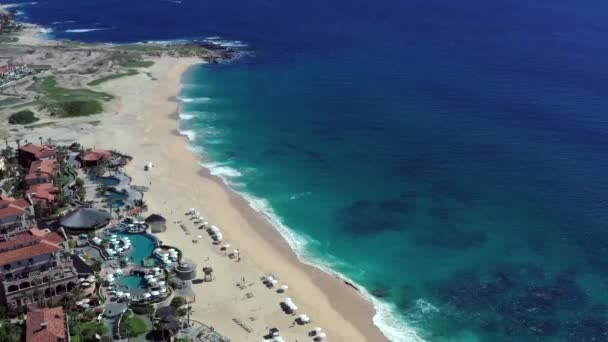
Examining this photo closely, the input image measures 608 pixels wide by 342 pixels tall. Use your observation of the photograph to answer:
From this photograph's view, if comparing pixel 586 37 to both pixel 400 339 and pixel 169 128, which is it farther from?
pixel 400 339

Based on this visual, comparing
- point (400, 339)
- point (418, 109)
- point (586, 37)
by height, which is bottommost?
point (400, 339)

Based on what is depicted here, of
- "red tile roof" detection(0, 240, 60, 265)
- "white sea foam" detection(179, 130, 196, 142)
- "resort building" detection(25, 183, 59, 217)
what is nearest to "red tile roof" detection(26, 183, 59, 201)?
"resort building" detection(25, 183, 59, 217)

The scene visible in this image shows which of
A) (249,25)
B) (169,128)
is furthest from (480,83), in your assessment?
(249,25)

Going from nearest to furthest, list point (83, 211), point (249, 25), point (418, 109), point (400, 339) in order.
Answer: point (400, 339) < point (83, 211) < point (418, 109) < point (249, 25)

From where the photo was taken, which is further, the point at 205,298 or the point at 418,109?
the point at 418,109

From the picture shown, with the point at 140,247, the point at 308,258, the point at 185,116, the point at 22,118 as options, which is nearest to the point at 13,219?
the point at 140,247

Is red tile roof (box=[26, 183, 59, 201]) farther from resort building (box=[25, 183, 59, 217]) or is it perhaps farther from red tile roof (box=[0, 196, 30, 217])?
red tile roof (box=[0, 196, 30, 217])

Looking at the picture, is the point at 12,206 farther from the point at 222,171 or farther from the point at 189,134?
the point at 189,134
